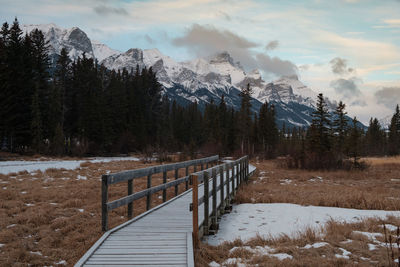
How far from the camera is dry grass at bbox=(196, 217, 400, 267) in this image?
18.8 ft

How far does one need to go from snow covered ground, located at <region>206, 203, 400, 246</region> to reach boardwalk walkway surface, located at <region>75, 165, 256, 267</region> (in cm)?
110

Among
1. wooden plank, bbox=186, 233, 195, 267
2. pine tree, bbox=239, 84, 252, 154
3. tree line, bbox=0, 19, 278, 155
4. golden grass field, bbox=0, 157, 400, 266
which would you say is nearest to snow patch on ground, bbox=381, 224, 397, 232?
golden grass field, bbox=0, 157, 400, 266

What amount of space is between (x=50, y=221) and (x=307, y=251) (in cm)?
656

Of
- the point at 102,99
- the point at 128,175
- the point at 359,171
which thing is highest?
the point at 102,99

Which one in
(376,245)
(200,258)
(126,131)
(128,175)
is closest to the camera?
(200,258)

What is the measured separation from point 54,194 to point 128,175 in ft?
21.5

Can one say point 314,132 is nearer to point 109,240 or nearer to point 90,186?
point 90,186

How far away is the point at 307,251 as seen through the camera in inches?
249

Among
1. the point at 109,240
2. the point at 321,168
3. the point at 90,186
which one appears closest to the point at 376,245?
the point at 109,240

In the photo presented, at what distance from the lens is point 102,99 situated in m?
53.4

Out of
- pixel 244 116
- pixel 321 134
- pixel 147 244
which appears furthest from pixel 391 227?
Result: pixel 244 116

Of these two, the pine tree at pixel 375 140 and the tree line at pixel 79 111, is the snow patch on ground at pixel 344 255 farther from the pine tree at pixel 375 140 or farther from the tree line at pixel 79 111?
the pine tree at pixel 375 140

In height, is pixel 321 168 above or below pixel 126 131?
below

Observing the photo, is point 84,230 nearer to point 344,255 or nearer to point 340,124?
point 344,255
